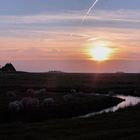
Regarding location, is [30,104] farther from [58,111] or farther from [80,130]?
[80,130]

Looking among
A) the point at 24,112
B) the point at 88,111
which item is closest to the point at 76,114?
the point at 88,111

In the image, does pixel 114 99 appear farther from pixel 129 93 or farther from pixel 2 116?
pixel 2 116

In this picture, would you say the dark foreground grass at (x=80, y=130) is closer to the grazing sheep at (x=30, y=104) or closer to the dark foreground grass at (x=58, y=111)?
the dark foreground grass at (x=58, y=111)

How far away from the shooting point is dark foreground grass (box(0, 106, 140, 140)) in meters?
35.4

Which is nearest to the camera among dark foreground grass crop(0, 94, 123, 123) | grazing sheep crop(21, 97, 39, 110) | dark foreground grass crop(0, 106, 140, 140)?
dark foreground grass crop(0, 106, 140, 140)

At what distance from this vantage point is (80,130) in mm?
39062

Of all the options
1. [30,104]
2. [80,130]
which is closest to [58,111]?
[30,104]

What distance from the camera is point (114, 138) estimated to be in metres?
34.6

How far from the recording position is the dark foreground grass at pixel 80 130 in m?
35.4

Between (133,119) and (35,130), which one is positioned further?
(133,119)

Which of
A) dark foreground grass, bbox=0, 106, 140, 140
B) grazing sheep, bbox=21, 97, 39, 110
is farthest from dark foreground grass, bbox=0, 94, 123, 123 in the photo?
dark foreground grass, bbox=0, 106, 140, 140

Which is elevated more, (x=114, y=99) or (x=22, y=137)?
(x=114, y=99)

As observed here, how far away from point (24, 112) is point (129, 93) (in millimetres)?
56970

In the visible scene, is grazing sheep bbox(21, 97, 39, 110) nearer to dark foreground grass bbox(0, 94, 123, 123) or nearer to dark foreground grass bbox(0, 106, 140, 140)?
dark foreground grass bbox(0, 94, 123, 123)
